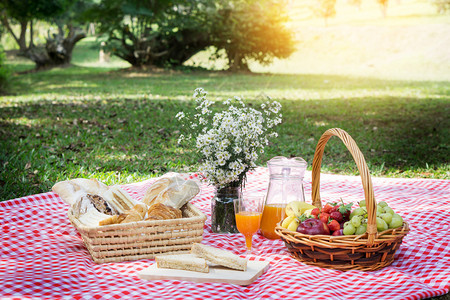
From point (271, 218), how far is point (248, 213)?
32 cm

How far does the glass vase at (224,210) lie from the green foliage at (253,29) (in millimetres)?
16272

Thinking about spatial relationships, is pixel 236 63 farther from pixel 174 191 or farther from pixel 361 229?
pixel 361 229

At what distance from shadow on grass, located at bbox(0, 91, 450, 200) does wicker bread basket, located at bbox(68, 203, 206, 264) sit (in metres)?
2.17

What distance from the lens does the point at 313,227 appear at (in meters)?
2.64

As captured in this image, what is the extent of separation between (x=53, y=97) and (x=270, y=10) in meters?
10.4

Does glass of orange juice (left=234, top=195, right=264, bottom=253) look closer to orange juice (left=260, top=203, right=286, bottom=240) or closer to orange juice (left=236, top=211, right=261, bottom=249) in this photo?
orange juice (left=236, top=211, right=261, bottom=249)

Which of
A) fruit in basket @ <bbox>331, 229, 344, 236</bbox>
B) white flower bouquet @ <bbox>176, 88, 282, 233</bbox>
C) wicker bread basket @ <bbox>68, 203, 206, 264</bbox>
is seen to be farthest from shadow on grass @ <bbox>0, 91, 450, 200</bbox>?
fruit in basket @ <bbox>331, 229, 344, 236</bbox>

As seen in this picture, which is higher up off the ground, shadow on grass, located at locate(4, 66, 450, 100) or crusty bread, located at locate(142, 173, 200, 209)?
crusty bread, located at locate(142, 173, 200, 209)

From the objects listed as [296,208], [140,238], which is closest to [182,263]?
[140,238]

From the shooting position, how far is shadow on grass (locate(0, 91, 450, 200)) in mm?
5531

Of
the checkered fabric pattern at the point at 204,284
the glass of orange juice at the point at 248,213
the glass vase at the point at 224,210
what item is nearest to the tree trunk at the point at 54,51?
the checkered fabric pattern at the point at 204,284

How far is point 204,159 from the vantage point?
10.7ft

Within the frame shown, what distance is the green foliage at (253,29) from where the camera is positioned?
62.4 ft

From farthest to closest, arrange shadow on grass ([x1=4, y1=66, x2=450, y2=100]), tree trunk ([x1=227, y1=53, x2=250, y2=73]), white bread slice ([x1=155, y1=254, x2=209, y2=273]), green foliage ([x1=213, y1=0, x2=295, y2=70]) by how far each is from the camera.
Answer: tree trunk ([x1=227, y1=53, x2=250, y2=73]) < green foliage ([x1=213, y1=0, x2=295, y2=70]) < shadow on grass ([x1=4, y1=66, x2=450, y2=100]) < white bread slice ([x1=155, y1=254, x2=209, y2=273])
